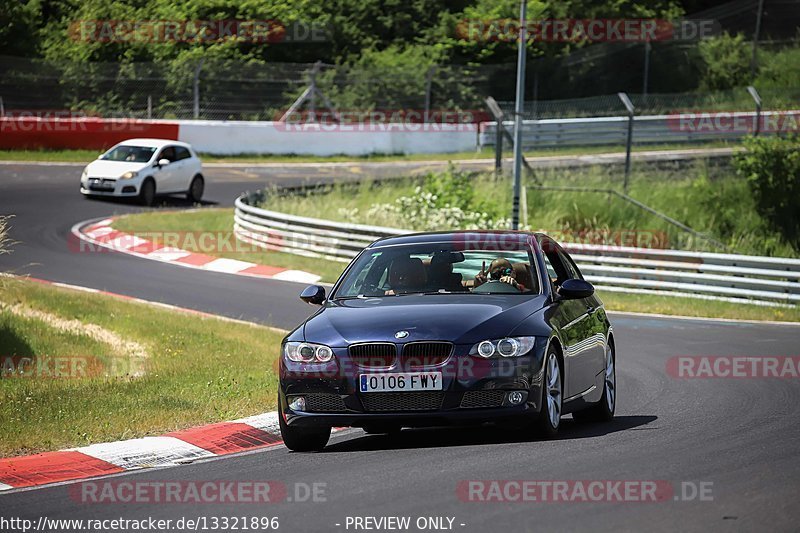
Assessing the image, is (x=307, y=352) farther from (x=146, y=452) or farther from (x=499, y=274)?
(x=499, y=274)

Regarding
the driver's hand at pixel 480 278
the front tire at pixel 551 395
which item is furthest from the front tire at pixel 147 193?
the front tire at pixel 551 395

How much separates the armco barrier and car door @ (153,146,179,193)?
760cm

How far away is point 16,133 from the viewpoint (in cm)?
3897

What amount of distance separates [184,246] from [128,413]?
16857 millimetres

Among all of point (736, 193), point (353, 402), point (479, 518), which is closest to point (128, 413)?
point (353, 402)

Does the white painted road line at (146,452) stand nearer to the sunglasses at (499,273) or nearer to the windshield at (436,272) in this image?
the windshield at (436,272)

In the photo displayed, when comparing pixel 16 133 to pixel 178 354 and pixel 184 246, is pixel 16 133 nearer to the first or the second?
pixel 184 246

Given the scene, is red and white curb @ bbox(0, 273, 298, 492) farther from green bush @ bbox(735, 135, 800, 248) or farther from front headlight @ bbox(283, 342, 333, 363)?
green bush @ bbox(735, 135, 800, 248)

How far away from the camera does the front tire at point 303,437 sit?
895 centimetres

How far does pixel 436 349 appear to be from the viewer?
8.52m

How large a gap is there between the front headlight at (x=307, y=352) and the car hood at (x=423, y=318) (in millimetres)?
46

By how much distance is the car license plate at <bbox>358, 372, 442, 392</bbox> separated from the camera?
8445mm

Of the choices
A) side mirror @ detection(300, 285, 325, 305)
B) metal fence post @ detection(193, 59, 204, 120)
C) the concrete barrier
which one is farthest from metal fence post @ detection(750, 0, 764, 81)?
side mirror @ detection(300, 285, 325, 305)

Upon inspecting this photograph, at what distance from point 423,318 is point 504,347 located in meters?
0.56
